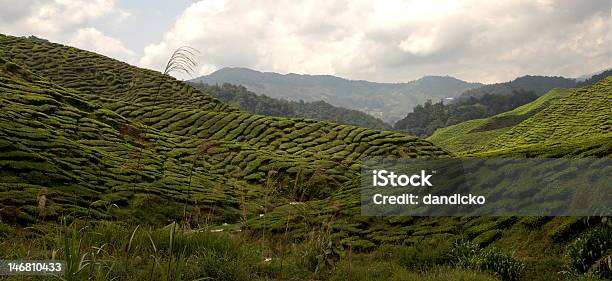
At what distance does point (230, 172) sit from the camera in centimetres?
2945

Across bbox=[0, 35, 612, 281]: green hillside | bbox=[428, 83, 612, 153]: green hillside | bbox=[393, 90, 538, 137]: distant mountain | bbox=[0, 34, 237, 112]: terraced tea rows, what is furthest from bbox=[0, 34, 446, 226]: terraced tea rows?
bbox=[393, 90, 538, 137]: distant mountain

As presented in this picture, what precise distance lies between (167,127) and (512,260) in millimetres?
36734

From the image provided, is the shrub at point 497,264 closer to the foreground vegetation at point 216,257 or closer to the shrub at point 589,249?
the foreground vegetation at point 216,257

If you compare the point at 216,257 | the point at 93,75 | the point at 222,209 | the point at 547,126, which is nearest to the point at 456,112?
the point at 547,126

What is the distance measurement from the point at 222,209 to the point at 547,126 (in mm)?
66388

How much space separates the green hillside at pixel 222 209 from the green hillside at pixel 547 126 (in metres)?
32.5

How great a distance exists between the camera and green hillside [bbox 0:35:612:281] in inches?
255

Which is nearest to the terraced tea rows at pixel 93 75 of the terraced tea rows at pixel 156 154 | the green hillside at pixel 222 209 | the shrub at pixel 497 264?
the terraced tea rows at pixel 156 154

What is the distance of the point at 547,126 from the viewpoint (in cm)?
7094

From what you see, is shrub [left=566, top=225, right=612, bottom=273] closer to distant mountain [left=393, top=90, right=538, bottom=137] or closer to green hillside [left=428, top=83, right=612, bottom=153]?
green hillside [left=428, top=83, right=612, bottom=153]

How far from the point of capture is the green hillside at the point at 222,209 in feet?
21.2

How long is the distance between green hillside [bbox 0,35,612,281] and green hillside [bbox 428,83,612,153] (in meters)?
32.5

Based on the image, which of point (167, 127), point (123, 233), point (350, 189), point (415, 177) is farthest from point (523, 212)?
point (167, 127)

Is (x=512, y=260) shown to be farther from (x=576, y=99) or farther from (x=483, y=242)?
(x=576, y=99)
